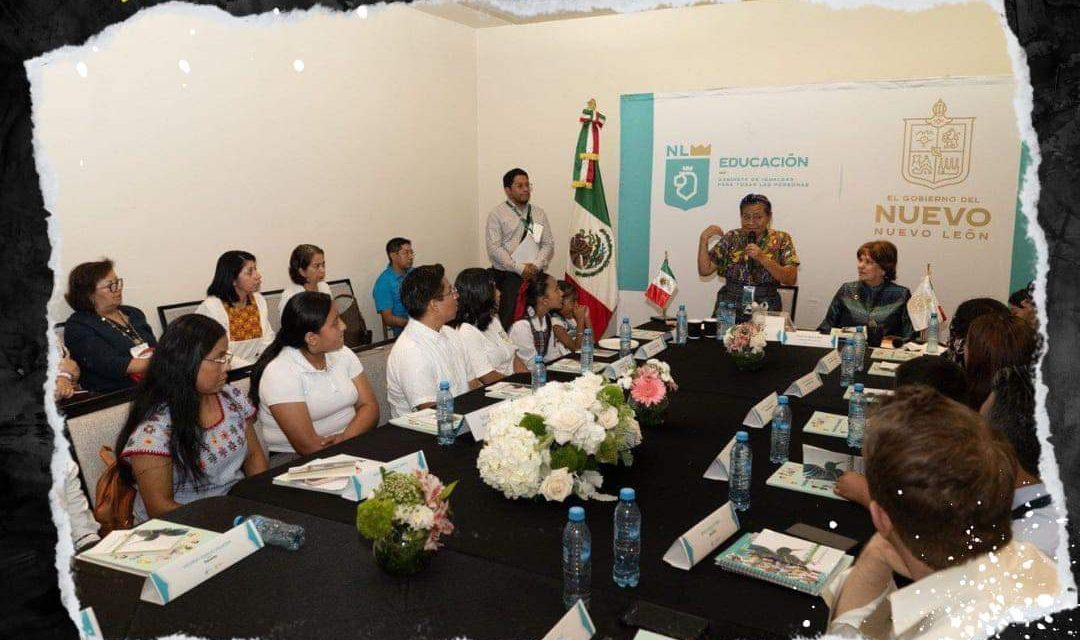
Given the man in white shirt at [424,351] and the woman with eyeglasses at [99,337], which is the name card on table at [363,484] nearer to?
the man in white shirt at [424,351]

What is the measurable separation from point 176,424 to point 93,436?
0.95 feet

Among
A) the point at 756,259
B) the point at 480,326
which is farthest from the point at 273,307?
the point at 756,259

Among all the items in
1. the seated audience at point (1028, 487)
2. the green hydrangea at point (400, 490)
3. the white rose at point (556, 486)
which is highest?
the seated audience at point (1028, 487)

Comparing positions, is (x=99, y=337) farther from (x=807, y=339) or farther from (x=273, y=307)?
(x=807, y=339)

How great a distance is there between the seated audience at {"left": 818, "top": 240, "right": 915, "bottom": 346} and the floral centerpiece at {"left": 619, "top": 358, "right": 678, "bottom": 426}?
2250mm

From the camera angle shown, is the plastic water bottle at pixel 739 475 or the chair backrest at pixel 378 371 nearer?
the plastic water bottle at pixel 739 475

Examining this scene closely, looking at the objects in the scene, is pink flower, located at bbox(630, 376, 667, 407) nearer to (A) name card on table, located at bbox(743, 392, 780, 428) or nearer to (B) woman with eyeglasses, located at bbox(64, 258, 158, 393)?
(A) name card on table, located at bbox(743, 392, 780, 428)

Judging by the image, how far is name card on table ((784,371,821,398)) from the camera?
9.86 ft

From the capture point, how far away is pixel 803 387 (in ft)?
9.94

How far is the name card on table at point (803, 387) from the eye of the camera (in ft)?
9.86

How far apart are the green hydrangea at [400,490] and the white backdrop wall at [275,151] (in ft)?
7.54

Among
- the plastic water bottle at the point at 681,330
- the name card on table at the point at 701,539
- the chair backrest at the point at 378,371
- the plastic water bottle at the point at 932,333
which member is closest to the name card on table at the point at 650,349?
the plastic water bottle at the point at 681,330

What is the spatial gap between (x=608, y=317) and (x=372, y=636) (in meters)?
5.28

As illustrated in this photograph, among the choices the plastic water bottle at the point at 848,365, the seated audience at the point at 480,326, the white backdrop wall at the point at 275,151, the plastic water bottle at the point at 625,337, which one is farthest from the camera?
the white backdrop wall at the point at 275,151
